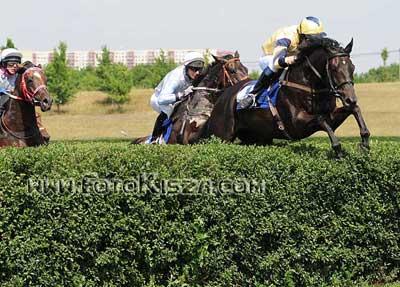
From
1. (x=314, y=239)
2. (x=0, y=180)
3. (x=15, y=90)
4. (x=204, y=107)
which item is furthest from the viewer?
(x=204, y=107)

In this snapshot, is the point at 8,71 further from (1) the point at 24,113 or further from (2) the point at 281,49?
(2) the point at 281,49

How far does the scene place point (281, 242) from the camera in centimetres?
618

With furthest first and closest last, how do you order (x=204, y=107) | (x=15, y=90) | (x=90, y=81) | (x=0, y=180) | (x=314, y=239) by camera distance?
1. (x=90, y=81)
2. (x=204, y=107)
3. (x=15, y=90)
4. (x=314, y=239)
5. (x=0, y=180)

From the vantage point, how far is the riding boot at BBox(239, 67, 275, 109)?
8.42m

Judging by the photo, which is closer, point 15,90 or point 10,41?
point 15,90

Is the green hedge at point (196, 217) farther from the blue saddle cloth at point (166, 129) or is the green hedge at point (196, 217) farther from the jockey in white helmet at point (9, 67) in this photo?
the blue saddle cloth at point (166, 129)

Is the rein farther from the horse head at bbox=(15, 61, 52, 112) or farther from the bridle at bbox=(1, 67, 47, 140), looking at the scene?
the horse head at bbox=(15, 61, 52, 112)

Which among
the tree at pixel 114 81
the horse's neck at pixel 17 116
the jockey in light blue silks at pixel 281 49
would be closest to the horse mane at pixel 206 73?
the jockey in light blue silks at pixel 281 49

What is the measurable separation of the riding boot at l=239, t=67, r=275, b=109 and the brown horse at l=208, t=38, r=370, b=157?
117mm

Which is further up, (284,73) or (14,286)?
(284,73)

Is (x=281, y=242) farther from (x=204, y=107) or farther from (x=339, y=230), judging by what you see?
(x=204, y=107)

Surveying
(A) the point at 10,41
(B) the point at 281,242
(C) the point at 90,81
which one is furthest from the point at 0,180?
(C) the point at 90,81

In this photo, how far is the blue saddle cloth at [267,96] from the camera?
8.14 m

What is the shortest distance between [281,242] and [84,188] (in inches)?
76.2
